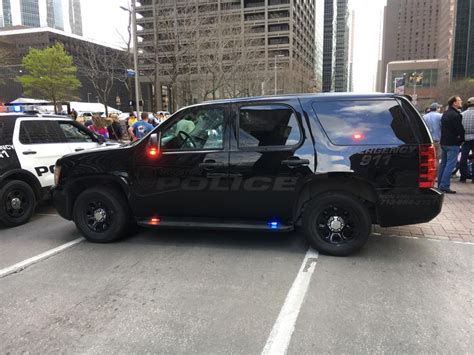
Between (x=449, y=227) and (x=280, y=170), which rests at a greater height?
(x=280, y=170)

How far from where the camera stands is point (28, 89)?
2432 inches

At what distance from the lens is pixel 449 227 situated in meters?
6.08

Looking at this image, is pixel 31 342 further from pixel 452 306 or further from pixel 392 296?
pixel 452 306

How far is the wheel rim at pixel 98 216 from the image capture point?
18.5 feet

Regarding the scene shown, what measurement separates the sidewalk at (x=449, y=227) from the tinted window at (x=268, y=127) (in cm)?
219

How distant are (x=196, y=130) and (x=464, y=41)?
12645 centimetres

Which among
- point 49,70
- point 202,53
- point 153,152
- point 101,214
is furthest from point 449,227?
point 49,70

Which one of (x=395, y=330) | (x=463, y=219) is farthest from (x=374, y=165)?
(x=463, y=219)

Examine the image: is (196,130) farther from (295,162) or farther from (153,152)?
(295,162)

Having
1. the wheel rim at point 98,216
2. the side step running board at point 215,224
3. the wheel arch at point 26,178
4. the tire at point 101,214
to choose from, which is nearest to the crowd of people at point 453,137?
the side step running board at point 215,224

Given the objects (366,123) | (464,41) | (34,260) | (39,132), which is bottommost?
(34,260)

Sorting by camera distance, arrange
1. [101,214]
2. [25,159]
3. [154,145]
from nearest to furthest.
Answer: [154,145]
[101,214]
[25,159]

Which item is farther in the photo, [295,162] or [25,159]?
[25,159]

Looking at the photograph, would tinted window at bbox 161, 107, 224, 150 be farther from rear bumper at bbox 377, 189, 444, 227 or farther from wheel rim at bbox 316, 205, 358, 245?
rear bumper at bbox 377, 189, 444, 227
